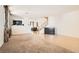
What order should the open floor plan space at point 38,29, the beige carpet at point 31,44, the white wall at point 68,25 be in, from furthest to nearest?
1. the white wall at point 68,25
2. the beige carpet at point 31,44
3. the open floor plan space at point 38,29

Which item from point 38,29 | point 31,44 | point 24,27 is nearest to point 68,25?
point 38,29

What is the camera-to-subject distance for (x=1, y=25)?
84.0 inches

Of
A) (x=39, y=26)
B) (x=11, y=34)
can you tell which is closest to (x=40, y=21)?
(x=39, y=26)

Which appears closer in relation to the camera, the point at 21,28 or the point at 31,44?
the point at 21,28

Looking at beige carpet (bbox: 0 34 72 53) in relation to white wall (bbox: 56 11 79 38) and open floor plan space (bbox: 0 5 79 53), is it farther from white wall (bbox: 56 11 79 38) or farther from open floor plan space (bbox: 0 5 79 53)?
white wall (bbox: 56 11 79 38)

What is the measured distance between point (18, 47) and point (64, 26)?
1.28 m

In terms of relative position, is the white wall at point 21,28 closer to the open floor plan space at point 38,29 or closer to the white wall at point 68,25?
the open floor plan space at point 38,29

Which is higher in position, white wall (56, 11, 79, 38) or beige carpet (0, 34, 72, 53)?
white wall (56, 11, 79, 38)

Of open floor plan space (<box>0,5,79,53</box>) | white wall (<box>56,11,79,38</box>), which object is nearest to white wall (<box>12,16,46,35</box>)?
open floor plan space (<box>0,5,79,53</box>)

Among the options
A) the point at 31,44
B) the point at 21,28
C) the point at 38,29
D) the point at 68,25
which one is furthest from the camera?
the point at 68,25

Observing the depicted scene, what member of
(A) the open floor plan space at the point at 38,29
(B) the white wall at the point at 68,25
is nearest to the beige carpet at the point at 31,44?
(A) the open floor plan space at the point at 38,29

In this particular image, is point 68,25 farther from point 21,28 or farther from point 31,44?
point 21,28

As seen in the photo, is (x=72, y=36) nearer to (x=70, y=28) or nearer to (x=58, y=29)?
(x=70, y=28)

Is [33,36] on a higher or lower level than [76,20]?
lower
